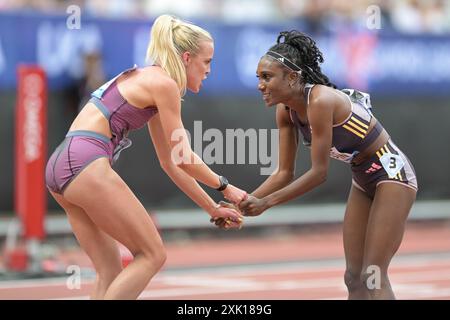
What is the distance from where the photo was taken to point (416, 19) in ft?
59.8

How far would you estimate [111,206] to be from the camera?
7.14m

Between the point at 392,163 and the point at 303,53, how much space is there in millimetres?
1041

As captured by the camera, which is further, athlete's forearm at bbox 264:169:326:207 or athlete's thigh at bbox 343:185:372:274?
athlete's thigh at bbox 343:185:372:274

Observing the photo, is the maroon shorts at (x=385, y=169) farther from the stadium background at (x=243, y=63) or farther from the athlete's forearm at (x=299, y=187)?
the stadium background at (x=243, y=63)

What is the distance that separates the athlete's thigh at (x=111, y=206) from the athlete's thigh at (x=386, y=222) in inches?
61.8

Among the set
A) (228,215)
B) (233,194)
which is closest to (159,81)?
(233,194)

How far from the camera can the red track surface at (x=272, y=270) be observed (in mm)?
11102

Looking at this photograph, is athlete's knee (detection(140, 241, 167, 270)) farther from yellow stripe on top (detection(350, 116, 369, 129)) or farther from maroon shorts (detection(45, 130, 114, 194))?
yellow stripe on top (detection(350, 116, 369, 129))

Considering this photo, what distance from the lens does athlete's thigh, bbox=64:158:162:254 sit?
7125mm

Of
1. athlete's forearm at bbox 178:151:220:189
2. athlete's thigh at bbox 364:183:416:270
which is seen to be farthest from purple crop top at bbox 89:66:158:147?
athlete's thigh at bbox 364:183:416:270

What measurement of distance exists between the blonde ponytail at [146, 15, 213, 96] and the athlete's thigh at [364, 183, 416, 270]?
1650mm

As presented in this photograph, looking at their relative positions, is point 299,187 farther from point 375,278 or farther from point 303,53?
point 303,53

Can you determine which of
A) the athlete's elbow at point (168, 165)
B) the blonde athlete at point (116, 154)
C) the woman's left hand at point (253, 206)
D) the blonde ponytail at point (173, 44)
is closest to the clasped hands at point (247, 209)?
the woman's left hand at point (253, 206)

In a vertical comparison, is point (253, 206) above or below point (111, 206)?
below
